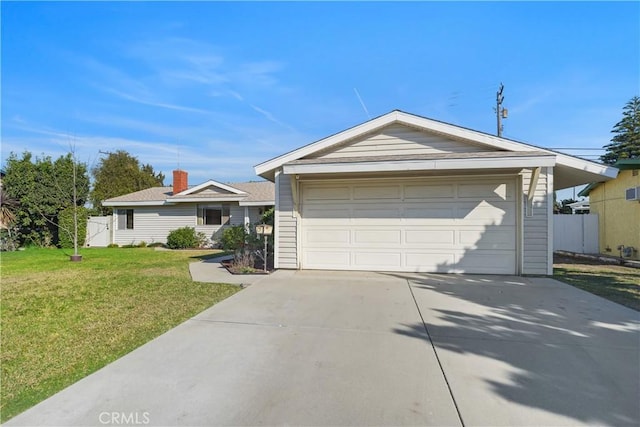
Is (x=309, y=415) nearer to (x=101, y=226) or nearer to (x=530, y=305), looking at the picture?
(x=530, y=305)

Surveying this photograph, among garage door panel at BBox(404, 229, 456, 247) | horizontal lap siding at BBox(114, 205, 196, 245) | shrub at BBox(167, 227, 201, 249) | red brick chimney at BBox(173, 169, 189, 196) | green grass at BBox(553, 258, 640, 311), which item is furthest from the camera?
red brick chimney at BBox(173, 169, 189, 196)

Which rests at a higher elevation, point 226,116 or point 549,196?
point 226,116

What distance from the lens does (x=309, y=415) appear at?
2.33m

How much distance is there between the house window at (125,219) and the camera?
63.8ft

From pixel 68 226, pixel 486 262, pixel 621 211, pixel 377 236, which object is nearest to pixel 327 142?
pixel 377 236

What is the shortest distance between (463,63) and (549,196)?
6.75 metres

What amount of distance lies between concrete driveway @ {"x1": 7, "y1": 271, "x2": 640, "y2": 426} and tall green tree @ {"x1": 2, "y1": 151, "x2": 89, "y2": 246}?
1842 cm

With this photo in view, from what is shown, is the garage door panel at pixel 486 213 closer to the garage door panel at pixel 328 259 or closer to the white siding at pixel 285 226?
the garage door panel at pixel 328 259

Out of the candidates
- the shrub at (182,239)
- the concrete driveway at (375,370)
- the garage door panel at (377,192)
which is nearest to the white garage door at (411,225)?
the garage door panel at (377,192)

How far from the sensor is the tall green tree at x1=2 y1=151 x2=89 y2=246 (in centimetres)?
1767

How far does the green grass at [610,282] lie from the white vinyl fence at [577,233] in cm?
563

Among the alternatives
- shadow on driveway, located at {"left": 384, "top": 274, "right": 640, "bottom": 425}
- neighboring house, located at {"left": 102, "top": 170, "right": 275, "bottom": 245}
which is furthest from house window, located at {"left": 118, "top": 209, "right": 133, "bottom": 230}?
shadow on driveway, located at {"left": 384, "top": 274, "right": 640, "bottom": 425}

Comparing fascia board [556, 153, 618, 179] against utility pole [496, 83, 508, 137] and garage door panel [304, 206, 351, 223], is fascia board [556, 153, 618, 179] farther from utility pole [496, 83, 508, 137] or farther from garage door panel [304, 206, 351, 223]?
utility pole [496, 83, 508, 137]

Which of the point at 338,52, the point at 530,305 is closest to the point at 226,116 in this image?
the point at 338,52
